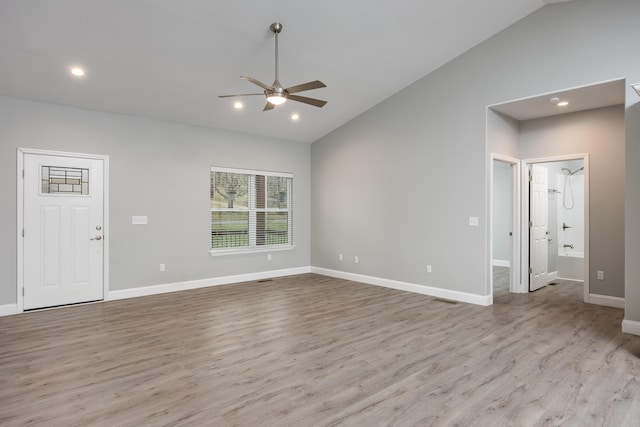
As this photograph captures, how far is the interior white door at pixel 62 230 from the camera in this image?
489 cm

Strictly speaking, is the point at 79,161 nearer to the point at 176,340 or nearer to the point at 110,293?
the point at 110,293

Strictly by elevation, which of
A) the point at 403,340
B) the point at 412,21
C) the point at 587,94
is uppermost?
the point at 412,21

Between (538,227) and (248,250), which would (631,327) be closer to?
(538,227)

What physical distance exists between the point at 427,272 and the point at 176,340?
378 centimetres

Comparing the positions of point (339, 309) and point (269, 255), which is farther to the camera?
point (269, 255)

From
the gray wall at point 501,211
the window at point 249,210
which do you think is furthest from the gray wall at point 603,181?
the window at point 249,210

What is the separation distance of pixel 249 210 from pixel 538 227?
200 inches

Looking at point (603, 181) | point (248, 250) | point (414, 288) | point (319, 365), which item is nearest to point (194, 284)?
point (248, 250)

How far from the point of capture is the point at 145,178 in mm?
5770

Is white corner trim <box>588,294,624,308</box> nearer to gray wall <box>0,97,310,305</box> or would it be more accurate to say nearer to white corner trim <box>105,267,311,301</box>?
white corner trim <box>105,267,311,301</box>

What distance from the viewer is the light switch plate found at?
566 cm

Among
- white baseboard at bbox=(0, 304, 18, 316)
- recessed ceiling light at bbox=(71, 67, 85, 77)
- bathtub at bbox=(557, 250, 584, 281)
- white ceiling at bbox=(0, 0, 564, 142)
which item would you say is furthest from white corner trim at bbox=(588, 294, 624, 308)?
white baseboard at bbox=(0, 304, 18, 316)

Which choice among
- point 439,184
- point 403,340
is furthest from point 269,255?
point 403,340

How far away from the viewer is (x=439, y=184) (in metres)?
5.63
